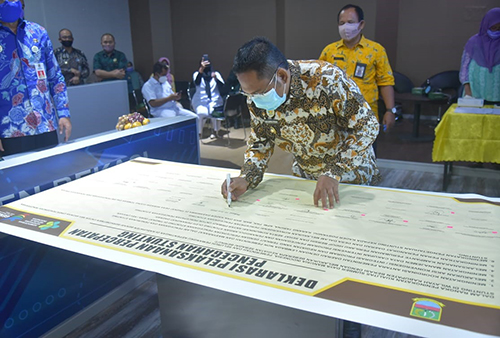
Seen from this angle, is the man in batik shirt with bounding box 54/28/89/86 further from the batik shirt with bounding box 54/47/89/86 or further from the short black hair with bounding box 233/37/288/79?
the short black hair with bounding box 233/37/288/79

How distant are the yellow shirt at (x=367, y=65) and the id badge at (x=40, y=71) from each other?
1753mm

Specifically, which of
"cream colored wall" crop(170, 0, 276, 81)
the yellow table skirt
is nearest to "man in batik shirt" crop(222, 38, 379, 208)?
the yellow table skirt

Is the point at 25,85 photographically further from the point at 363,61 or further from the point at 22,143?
the point at 363,61

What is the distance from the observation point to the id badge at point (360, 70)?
294 centimetres

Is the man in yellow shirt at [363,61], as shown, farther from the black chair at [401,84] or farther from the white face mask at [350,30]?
the black chair at [401,84]

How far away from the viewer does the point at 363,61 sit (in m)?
2.95

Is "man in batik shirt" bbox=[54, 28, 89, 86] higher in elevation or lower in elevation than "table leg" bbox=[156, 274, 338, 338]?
higher

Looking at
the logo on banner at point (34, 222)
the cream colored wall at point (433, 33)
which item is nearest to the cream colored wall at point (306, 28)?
the cream colored wall at point (433, 33)

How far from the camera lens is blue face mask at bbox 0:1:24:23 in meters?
2.07

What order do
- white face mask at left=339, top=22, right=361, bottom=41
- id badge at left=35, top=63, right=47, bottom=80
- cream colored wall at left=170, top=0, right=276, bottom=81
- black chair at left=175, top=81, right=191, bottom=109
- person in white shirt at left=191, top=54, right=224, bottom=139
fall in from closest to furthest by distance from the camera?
id badge at left=35, top=63, right=47, bottom=80
white face mask at left=339, top=22, right=361, bottom=41
person in white shirt at left=191, top=54, right=224, bottom=139
cream colored wall at left=170, top=0, right=276, bottom=81
black chair at left=175, top=81, right=191, bottom=109

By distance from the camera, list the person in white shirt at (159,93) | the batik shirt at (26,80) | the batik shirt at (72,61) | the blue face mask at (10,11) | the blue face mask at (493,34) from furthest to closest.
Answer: the batik shirt at (72,61), the person in white shirt at (159,93), the blue face mask at (493,34), the batik shirt at (26,80), the blue face mask at (10,11)

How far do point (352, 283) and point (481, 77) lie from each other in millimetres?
3347

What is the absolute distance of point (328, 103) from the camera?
1446 millimetres

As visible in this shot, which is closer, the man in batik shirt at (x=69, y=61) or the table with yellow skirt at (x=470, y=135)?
the table with yellow skirt at (x=470, y=135)
